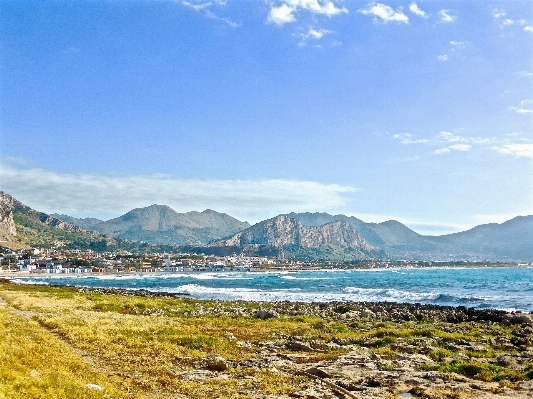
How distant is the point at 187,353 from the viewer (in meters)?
26.3

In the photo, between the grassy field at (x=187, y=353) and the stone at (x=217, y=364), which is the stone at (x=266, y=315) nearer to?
the grassy field at (x=187, y=353)

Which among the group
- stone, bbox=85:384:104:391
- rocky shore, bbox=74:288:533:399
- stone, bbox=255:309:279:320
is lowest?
stone, bbox=255:309:279:320

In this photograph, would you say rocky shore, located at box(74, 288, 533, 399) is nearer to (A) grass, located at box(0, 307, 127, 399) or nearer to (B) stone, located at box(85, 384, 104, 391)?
(A) grass, located at box(0, 307, 127, 399)

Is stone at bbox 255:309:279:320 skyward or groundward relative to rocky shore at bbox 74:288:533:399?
groundward

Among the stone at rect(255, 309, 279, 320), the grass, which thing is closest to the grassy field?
the grass

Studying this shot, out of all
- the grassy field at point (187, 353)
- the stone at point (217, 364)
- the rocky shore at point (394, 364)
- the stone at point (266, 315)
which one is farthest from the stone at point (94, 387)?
the stone at point (266, 315)

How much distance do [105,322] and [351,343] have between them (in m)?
20.9

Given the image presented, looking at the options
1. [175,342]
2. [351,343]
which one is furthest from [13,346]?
[351,343]

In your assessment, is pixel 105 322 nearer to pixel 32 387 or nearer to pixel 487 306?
pixel 32 387

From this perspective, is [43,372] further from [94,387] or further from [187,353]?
[187,353]

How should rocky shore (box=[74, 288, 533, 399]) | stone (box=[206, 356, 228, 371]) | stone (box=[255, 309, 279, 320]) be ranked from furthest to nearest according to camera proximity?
stone (box=[255, 309, 279, 320]) → stone (box=[206, 356, 228, 371]) → rocky shore (box=[74, 288, 533, 399])

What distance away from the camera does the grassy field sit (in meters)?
17.5

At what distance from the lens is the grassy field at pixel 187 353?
17531mm

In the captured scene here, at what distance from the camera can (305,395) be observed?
18.2 m
